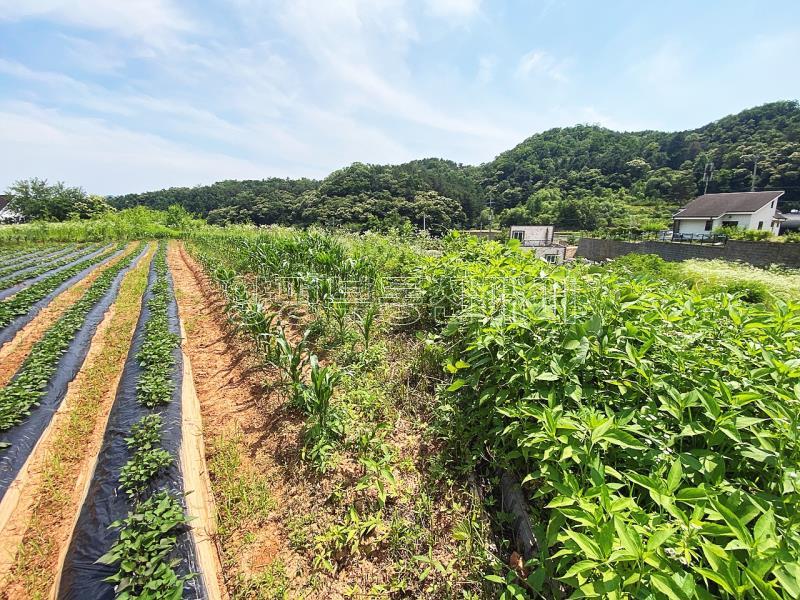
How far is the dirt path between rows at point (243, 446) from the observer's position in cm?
Answer: 229

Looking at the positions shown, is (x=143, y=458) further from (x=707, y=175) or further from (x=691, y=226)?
(x=707, y=175)

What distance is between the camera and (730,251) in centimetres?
1683

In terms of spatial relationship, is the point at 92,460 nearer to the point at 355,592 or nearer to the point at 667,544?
the point at 355,592

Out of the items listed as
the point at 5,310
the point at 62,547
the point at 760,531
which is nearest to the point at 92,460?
the point at 62,547

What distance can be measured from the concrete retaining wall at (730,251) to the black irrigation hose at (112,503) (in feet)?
69.7

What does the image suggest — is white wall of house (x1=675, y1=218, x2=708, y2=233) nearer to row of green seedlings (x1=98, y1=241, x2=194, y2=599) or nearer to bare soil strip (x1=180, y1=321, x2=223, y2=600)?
bare soil strip (x1=180, y1=321, x2=223, y2=600)

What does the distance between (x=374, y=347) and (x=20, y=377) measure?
4300 mm

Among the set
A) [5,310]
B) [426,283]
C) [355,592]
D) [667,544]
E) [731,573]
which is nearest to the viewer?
[731,573]

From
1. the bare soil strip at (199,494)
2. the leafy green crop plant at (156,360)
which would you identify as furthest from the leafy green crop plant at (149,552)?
the leafy green crop plant at (156,360)

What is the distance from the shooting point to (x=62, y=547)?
240 cm

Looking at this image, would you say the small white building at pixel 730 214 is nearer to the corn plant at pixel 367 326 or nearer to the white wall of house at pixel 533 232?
the white wall of house at pixel 533 232

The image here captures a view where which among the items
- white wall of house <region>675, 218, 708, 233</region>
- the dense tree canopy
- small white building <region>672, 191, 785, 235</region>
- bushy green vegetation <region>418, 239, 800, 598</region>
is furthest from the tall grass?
small white building <region>672, 191, 785, 235</region>

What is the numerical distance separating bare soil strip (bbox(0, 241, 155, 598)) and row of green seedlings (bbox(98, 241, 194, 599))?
1.44 feet

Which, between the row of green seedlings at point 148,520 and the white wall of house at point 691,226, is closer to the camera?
the row of green seedlings at point 148,520
